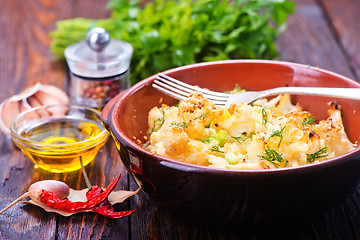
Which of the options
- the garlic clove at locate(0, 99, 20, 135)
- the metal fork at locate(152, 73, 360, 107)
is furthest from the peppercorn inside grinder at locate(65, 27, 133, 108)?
the metal fork at locate(152, 73, 360, 107)

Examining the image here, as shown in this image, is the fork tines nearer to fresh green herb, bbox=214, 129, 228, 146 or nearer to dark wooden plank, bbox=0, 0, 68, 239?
fresh green herb, bbox=214, 129, 228, 146

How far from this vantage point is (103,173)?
2193 millimetres

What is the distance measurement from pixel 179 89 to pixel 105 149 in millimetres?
494

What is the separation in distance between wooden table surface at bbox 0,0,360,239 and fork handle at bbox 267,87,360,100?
0.41 meters

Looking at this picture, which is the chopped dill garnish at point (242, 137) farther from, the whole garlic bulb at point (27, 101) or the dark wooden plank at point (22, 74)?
the whole garlic bulb at point (27, 101)

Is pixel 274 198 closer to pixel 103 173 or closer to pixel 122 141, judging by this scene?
pixel 122 141

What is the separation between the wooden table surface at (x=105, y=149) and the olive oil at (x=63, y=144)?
0.21ft

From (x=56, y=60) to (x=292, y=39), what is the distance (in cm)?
170

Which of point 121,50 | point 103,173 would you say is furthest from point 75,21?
point 103,173

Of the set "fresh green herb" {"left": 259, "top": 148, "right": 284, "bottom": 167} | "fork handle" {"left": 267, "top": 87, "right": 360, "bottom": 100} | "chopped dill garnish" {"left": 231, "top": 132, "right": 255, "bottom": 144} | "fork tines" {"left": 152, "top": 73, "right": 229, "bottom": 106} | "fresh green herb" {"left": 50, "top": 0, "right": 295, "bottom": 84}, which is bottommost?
"fresh green herb" {"left": 50, "top": 0, "right": 295, "bottom": 84}

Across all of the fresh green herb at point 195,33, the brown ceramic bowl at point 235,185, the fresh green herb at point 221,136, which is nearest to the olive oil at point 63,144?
the brown ceramic bowl at point 235,185

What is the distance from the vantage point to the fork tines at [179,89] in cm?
211

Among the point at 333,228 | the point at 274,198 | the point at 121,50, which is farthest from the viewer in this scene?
the point at 121,50

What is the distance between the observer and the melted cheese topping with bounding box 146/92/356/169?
1.69 meters
